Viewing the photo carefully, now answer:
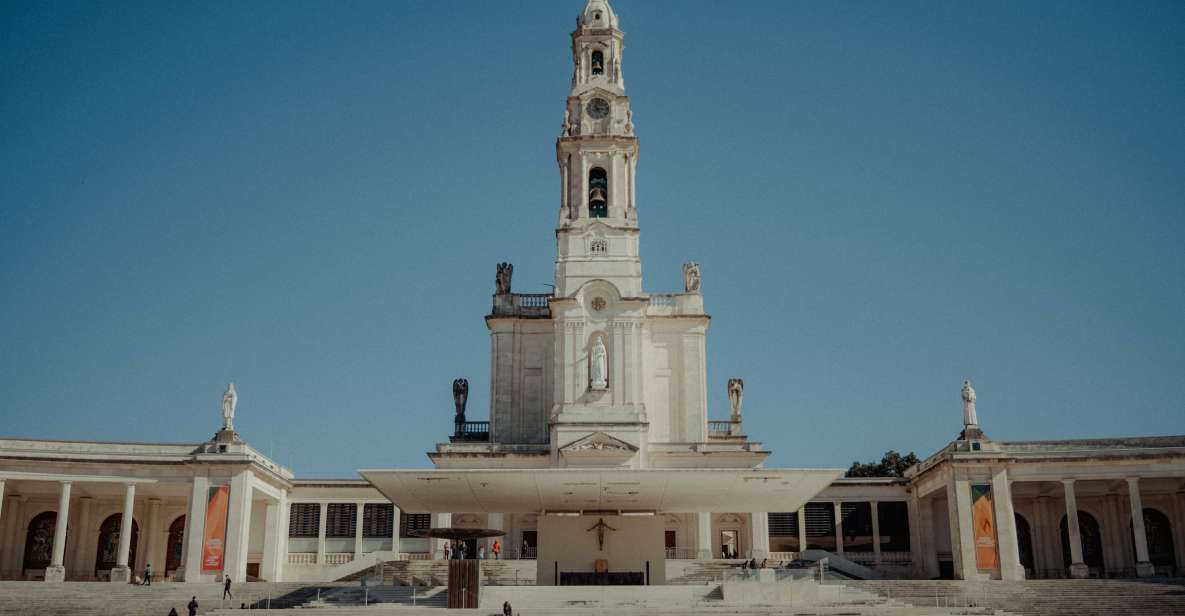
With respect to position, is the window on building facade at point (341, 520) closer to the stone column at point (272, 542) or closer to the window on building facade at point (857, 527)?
the stone column at point (272, 542)

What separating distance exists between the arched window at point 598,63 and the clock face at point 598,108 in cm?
187

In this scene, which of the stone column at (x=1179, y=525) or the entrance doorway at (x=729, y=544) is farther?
the entrance doorway at (x=729, y=544)

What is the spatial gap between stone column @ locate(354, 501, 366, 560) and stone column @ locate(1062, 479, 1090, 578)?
33.2m

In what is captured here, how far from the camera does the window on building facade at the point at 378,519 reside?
56.7 m

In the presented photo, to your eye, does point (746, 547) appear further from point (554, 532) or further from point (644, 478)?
point (644, 478)

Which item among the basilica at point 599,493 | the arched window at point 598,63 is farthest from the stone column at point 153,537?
the arched window at point 598,63

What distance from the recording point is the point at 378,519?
56844mm

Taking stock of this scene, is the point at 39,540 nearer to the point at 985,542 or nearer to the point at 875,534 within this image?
the point at 875,534

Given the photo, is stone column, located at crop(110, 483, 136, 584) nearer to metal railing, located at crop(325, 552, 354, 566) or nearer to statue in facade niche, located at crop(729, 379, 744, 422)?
metal railing, located at crop(325, 552, 354, 566)

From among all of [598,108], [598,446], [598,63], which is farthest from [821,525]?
[598,63]

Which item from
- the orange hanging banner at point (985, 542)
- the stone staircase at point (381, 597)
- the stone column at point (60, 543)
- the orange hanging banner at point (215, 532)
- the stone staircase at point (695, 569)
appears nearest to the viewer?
the stone staircase at point (381, 597)

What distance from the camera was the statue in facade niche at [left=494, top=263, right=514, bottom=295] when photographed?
57625 millimetres

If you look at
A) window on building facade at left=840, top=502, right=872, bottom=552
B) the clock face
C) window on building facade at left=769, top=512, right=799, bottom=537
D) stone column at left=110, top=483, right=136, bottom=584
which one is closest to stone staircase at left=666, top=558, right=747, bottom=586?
window on building facade at left=769, top=512, right=799, bottom=537

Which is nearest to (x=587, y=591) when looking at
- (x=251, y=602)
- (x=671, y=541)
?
(x=251, y=602)
